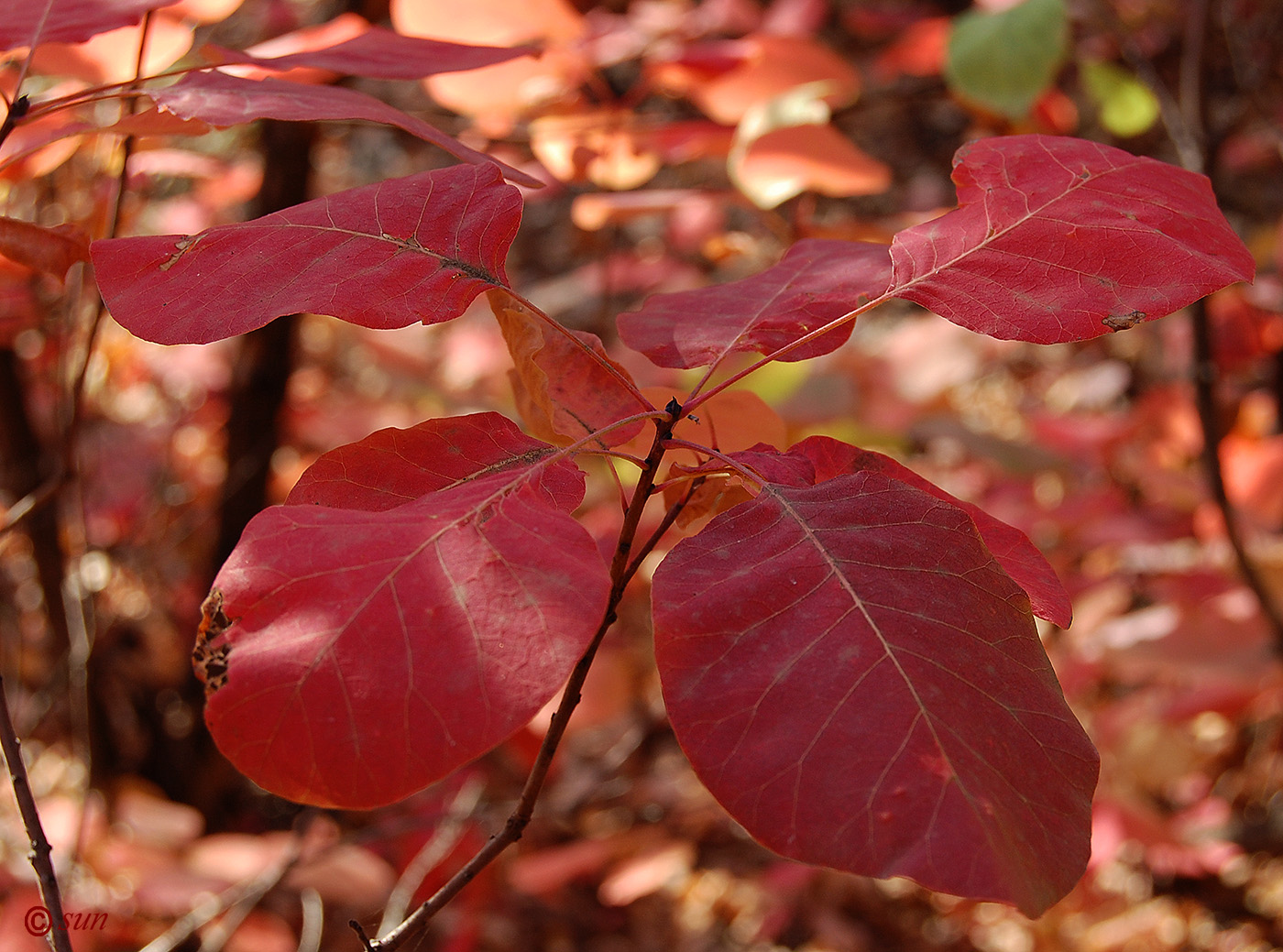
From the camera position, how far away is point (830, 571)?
1.24 feet

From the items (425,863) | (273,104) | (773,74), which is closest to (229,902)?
(425,863)

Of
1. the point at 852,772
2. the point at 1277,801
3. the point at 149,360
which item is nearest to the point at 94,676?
the point at 149,360

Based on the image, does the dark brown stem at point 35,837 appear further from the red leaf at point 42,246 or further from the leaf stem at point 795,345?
the leaf stem at point 795,345

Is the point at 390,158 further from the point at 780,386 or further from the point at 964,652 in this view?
the point at 964,652

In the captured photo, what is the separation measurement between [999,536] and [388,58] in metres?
0.44

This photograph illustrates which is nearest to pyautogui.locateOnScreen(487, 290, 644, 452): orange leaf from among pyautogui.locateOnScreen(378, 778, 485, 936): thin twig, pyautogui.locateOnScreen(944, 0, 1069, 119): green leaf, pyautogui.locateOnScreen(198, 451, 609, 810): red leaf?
pyautogui.locateOnScreen(198, 451, 609, 810): red leaf

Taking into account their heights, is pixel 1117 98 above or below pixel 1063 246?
below

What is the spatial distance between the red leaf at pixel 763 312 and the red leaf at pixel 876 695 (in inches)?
5.0

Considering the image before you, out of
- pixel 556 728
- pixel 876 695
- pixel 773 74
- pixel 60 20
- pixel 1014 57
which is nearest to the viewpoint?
pixel 876 695

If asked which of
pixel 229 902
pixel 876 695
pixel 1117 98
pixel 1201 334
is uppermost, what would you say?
pixel 876 695

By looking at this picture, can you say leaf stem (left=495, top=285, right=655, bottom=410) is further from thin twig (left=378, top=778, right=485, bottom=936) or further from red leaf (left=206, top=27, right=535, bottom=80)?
thin twig (left=378, top=778, right=485, bottom=936)

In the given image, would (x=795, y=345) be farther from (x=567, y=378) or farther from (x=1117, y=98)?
(x=1117, y=98)

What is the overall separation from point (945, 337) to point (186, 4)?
5.26 ft

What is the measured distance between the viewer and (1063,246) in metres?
0.46
